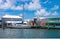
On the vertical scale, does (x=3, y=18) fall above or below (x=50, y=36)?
→ above

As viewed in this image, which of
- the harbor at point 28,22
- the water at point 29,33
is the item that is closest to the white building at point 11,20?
the harbor at point 28,22

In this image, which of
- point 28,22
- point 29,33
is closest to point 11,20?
point 28,22

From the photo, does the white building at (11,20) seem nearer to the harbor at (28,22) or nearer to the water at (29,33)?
the harbor at (28,22)

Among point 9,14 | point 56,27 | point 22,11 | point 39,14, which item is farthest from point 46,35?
point 9,14

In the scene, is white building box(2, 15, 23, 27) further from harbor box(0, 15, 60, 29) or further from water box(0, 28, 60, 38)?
water box(0, 28, 60, 38)

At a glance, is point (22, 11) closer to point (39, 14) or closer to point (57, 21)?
point (39, 14)

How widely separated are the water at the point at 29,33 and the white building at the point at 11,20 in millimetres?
131

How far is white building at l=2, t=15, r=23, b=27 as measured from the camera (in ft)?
6.57

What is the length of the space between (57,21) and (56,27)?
0.10 meters

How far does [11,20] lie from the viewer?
201 centimetres

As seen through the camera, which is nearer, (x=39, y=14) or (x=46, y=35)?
(x=39, y=14)

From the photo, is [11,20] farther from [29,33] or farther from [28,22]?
[29,33]

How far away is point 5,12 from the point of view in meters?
1.98

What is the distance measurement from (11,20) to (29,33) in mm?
378
